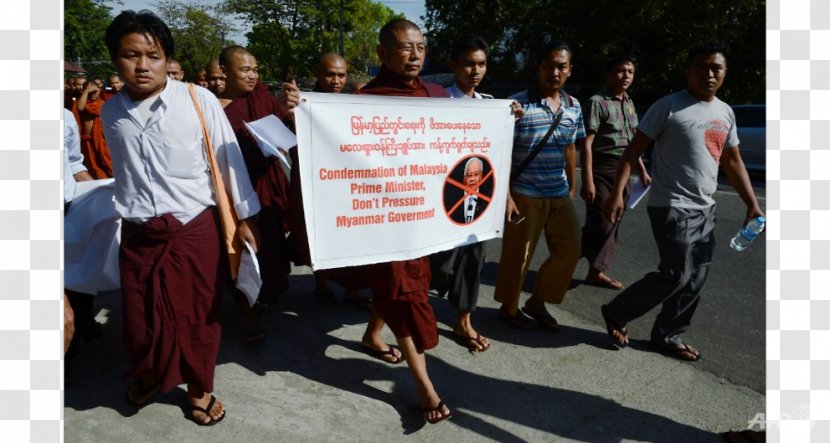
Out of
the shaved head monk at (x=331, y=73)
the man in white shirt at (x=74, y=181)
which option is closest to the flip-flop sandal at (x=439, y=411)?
the man in white shirt at (x=74, y=181)

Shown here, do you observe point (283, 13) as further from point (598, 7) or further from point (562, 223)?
point (562, 223)

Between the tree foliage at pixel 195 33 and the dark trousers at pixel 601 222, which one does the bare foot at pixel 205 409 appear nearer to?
the dark trousers at pixel 601 222

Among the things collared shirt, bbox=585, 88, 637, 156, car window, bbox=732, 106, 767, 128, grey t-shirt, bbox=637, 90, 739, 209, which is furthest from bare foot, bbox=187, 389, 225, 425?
car window, bbox=732, 106, 767, 128

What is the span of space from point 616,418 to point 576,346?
2.54ft

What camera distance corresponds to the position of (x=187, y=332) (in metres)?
2.60

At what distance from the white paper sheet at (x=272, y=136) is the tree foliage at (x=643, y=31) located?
14.1 m

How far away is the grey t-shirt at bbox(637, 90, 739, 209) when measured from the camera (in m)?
3.07

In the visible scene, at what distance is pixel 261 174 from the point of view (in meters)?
3.54

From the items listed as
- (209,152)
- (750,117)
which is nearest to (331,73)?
(209,152)

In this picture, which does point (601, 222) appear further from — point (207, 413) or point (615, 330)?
point (207, 413)

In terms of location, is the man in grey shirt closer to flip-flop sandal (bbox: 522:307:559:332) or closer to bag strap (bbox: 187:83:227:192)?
flip-flop sandal (bbox: 522:307:559:332)

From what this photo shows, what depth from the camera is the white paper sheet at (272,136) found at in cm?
255

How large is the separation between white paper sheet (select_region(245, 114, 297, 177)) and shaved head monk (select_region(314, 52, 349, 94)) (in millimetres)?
1385

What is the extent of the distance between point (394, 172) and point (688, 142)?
160cm
